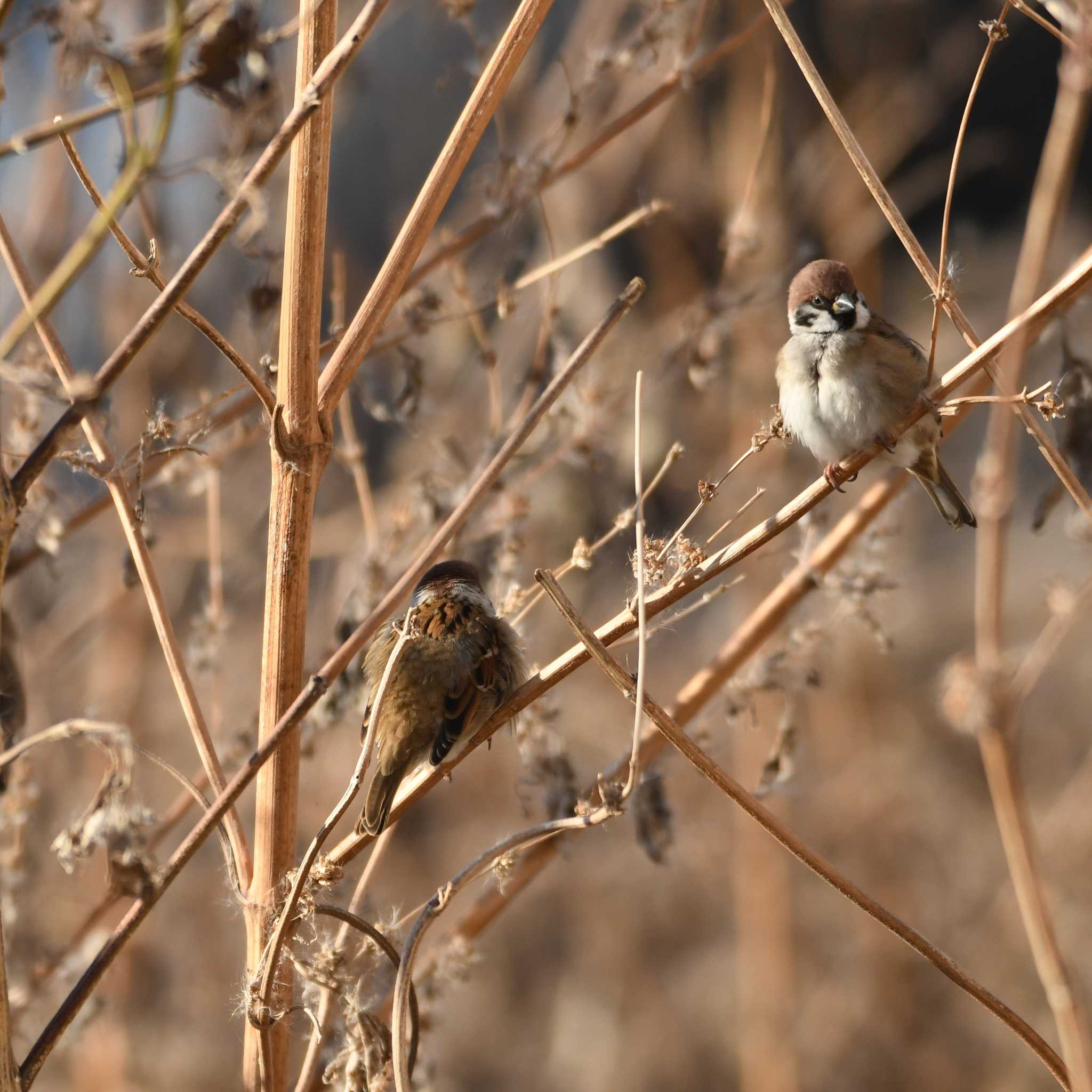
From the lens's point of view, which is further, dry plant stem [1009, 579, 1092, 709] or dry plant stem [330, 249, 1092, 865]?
dry plant stem [330, 249, 1092, 865]

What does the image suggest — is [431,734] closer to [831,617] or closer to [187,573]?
[831,617]

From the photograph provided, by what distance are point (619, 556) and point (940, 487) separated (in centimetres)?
83

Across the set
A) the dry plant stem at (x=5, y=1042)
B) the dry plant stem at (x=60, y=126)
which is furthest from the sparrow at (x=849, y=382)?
the dry plant stem at (x=5, y=1042)

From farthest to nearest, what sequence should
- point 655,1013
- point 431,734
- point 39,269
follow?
1. point 655,1013
2. point 39,269
3. point 431,734

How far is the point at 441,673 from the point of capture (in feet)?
8.21

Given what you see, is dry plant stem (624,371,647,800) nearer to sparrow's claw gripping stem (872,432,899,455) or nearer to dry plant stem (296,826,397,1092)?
dry plant stem (296,826,397,1092)

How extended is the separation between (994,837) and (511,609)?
4.49 m

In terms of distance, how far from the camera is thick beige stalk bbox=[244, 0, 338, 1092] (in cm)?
151

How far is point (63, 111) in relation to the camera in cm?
318

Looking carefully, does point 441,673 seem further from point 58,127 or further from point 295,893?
point 58,127

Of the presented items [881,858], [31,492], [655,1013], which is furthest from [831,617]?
[655,1013]

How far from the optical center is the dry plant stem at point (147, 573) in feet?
5.21

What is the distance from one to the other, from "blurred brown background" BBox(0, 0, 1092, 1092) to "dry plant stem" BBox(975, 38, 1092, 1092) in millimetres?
1104

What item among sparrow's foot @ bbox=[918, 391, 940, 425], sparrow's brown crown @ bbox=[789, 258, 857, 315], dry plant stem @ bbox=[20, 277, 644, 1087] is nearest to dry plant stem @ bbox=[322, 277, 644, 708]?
dry plant stem @ bbox=[20, 277, 644, 1087]
